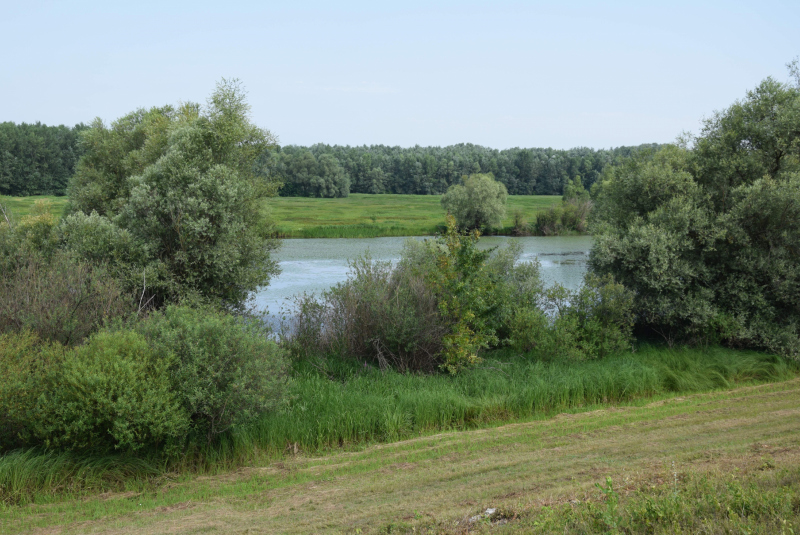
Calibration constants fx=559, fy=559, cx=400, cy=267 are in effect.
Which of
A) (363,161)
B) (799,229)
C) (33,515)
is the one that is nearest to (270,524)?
(33,515)

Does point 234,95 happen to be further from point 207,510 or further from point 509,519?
point 509,519

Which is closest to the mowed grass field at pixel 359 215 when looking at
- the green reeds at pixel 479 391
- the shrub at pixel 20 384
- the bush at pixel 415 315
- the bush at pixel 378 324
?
the bush at pixel 378 324

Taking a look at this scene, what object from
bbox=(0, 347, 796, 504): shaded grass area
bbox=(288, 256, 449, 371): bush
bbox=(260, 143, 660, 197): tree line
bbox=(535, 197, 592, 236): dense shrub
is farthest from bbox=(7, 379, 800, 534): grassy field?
bbox=(260, 143, 660, 197): tree line

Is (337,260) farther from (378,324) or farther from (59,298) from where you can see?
(59,298)

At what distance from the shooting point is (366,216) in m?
67.6

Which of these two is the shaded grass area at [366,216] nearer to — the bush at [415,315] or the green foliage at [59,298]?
the bush at [415,315]

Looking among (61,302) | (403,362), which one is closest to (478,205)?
(403,362)

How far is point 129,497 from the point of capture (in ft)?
26.7

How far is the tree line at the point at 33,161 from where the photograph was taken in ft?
252

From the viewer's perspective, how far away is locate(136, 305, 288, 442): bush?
930cm

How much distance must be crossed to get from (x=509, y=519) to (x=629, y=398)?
9121mm

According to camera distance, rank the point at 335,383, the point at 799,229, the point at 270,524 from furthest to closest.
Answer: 1. the point at 799,229
2. the point at 335,383
3. the point at 270,524

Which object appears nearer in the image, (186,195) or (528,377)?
(528,377)

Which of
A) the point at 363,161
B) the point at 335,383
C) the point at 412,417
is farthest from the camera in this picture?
the point at 363,161
